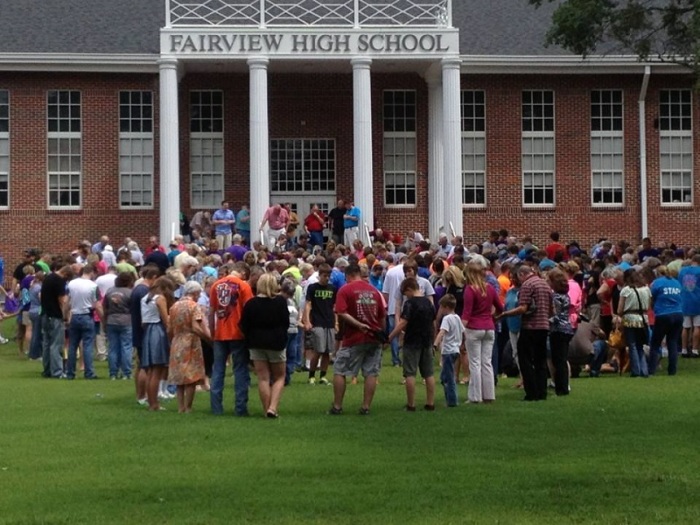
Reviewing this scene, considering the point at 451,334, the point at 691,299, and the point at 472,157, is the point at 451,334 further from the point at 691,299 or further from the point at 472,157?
the point at 472,157

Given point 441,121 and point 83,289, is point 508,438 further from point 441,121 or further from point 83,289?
point 441,121

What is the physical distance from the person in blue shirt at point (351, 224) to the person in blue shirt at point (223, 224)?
261cm

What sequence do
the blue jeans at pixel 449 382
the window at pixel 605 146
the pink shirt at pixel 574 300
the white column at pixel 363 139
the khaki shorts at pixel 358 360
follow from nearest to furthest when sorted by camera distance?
the khaki shorts at pixel 358 360
the blue jeans at pixel 449 382
the pink shirt at pixel 574 300
the white column at pixel 363 139
the window at pixel 605 146

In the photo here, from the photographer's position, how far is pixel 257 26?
118 feet

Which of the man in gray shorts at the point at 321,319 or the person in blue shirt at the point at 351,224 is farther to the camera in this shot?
the person in blue shirt at the point at 351,224

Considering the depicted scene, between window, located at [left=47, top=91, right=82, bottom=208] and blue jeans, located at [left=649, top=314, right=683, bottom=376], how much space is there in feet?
63.1

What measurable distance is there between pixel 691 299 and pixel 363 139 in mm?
12211

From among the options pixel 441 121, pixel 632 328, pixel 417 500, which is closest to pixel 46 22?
pixel 441 121

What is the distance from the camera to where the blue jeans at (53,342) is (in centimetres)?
2258

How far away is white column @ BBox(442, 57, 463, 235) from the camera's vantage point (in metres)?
35.8

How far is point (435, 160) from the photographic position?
38719 mm

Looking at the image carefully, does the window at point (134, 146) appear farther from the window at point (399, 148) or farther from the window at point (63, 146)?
the window at point (399, 148)

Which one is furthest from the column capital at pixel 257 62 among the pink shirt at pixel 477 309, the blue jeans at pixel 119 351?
the pink shirt at pixel 477 309

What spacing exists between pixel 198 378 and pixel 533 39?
24227 mm
